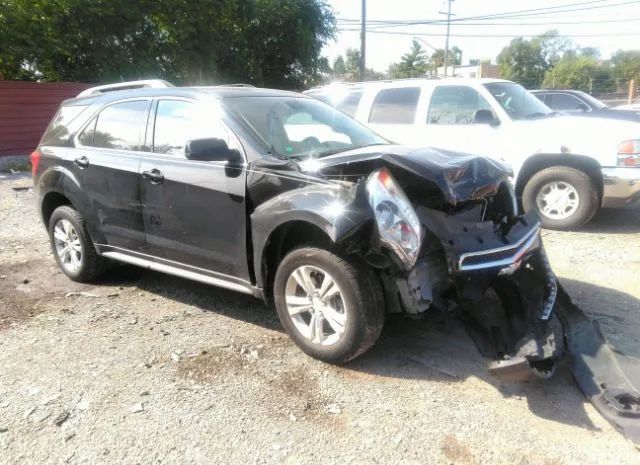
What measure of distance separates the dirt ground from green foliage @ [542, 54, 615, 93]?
69.6 metres

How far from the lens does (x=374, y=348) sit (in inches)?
145

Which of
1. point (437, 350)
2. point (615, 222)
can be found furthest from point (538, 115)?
point (437, 350)

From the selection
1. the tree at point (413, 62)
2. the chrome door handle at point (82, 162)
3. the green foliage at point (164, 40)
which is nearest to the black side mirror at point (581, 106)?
the chrome door handle at point (82, 162)

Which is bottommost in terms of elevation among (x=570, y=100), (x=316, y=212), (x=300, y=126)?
(x=316, y=212)

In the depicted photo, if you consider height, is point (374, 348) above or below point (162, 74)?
below

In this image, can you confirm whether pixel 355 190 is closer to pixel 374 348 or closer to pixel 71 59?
pixel 374 348

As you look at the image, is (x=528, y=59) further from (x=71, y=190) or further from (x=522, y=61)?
(x=71, y=190)

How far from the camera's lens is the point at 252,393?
321cm

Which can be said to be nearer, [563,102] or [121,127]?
[121,127]

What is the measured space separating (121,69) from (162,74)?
203 cm

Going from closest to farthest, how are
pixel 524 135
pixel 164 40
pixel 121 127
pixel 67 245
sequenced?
pixel 121 127
pixel 67 245
pixel 524 135
pixel 164 40

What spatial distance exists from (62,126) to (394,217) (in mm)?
3615

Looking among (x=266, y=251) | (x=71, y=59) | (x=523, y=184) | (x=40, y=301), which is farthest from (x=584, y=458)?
(x=71, y=59)

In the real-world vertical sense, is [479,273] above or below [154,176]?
below
